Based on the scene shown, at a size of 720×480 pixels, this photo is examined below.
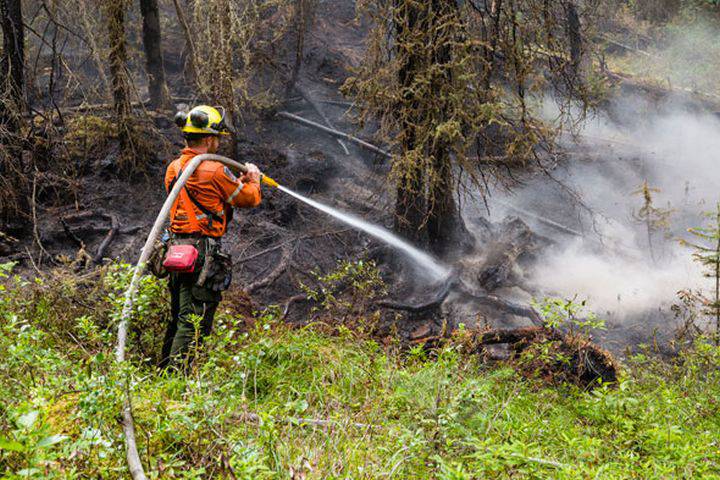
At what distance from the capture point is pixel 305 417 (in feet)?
11.4

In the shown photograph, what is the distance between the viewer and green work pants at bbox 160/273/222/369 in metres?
4.46

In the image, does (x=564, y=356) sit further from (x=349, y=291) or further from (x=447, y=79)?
(x=447, y=79)

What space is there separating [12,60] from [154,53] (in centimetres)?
357

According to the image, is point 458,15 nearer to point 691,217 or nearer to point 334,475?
point 334,475

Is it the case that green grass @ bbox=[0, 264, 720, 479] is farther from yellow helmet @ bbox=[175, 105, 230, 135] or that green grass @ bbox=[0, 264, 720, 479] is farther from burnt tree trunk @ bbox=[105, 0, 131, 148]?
burnt tree trunk @ bbox=[105, 0, 131, 148]

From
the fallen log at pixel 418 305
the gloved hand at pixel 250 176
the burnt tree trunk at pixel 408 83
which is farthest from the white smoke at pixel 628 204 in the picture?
the gloved hand at pixel 250 176

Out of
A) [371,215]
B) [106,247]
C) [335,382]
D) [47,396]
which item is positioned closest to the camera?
[47,396]

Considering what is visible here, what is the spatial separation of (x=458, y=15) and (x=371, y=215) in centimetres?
342

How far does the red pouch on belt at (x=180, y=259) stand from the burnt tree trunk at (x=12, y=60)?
134 inches

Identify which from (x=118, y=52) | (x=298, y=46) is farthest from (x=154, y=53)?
(x=118, y=52)

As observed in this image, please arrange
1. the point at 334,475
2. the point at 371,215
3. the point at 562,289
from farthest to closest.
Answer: the point at 371,215
the point at 562,289
the point at 334,475

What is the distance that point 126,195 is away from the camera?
879cm

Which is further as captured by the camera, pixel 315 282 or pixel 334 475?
pixel 315 282

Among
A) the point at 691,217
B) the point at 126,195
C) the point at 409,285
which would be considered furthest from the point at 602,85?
the point at 126,195
